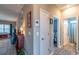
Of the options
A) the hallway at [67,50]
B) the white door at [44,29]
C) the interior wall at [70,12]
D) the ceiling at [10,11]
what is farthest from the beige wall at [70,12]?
the ceiling at [10,11]

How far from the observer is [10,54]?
172cm

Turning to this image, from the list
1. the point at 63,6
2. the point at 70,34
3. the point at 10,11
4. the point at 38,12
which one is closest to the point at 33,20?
the point at 38,12

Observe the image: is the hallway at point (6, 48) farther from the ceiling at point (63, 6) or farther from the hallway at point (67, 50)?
the ceiling at point (63, 6)

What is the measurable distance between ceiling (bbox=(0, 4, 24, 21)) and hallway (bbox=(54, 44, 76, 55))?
811 mm

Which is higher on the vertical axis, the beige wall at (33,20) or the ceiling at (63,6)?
the ceiling at (63,6)

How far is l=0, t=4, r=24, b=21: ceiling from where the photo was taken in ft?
5.67

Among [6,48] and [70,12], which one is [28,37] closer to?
[6,48]

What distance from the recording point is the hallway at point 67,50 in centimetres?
174

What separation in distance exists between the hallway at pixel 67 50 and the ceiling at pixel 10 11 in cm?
81

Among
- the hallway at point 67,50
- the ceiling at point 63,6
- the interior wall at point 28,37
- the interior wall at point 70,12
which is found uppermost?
the ceiling at point 63,6

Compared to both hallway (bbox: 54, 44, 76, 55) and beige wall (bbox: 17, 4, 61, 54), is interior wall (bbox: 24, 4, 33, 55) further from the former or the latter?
hallway (bbox: 54, 44, 76, 55)
